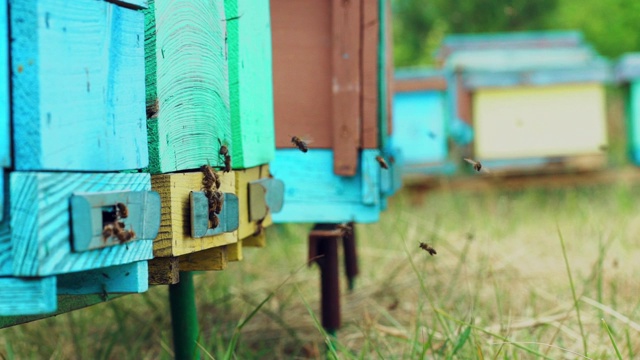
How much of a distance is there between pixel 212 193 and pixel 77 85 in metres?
0.54

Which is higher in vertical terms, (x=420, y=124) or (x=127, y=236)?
(x=420, y=124)

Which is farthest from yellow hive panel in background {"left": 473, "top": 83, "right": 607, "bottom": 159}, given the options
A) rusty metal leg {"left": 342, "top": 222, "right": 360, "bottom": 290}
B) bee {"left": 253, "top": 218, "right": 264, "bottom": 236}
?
bee {"left": 253, "top": 218, "right": 264, "bottom": 236}

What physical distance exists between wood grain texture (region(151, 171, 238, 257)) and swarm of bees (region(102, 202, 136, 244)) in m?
0.20

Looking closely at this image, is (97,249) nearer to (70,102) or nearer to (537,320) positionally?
(70,102)

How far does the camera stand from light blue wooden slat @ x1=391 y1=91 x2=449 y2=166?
7164 millimetres

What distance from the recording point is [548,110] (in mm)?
7062

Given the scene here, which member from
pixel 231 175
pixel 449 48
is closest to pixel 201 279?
pixel 231 175

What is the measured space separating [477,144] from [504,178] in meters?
0.52

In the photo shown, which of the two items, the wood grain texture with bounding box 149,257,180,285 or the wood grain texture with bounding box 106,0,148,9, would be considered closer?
the wood grain texture with bounding box 106,0,148,9

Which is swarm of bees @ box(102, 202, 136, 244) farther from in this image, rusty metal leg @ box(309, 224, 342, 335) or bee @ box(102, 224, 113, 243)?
rusty metal leg @ box(309, 224, 342, 335)

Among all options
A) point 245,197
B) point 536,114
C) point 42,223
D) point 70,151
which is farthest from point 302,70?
point 536,114

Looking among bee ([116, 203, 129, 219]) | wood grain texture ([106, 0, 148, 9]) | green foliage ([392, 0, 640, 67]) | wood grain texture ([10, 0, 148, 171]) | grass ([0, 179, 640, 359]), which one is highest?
green foliage ([392, 0, 640, 67])

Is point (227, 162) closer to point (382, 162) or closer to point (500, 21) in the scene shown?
point (382, 162)

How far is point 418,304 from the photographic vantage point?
2816 millimetres
